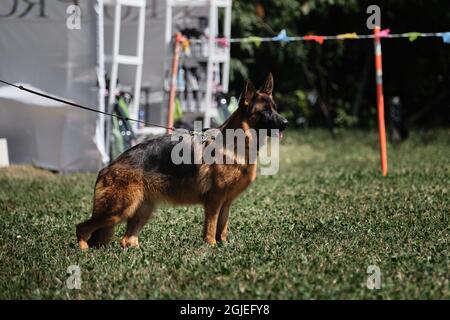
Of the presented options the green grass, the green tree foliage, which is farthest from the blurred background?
the green grass

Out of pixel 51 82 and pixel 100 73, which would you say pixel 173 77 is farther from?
pixel 51 82

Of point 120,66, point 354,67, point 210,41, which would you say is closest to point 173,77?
point 210,41

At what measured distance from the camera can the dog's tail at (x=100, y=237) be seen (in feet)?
22.4

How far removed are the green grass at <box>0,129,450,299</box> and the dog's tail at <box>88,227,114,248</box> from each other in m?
0.18

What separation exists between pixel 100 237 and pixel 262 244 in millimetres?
1428

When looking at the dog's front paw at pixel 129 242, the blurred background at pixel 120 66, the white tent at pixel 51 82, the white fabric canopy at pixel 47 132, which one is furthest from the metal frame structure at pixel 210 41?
the dog's front paw at pixel 129 242

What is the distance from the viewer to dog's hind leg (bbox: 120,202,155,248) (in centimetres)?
698

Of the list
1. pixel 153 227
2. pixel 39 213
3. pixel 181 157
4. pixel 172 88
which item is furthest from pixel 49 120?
pixel 181 157

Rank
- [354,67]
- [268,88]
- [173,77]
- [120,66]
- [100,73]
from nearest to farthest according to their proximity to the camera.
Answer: [268,88]
[100,73]
[173,77]
[120,66]
[354,67]

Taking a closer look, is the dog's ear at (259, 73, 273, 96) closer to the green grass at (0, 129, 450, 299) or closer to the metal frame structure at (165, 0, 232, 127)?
the green grass at (0, 129, 450, 299)

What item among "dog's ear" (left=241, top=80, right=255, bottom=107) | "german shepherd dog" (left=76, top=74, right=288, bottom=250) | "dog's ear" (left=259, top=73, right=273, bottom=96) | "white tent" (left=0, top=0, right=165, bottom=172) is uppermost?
"white tent" (left=0, top=0, right=165, bottom=172)

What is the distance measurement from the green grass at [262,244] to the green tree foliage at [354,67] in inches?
421

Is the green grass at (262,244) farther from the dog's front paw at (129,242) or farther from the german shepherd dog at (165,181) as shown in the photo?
the german shepherd dog at (165,181)

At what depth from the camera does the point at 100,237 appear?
6.86 meters
